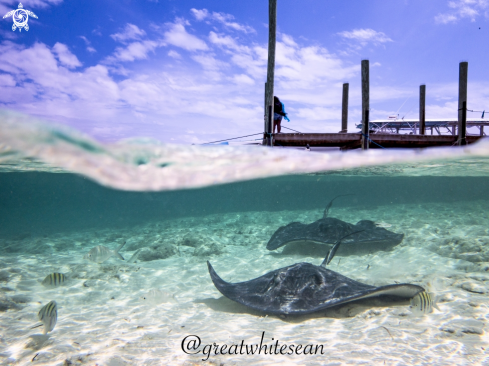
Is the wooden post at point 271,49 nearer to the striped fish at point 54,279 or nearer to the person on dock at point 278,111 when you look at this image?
the person on dock at point 278,111

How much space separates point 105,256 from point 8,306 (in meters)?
2.11

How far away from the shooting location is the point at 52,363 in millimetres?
3600

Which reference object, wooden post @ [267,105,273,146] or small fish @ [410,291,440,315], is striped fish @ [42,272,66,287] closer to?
small fish @ [410,291,440,315]

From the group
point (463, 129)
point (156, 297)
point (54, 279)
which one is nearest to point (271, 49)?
point (463, 129)

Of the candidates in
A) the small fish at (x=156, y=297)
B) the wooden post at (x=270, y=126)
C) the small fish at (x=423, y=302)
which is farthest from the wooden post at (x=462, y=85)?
the small fish at (x=156, y=297)

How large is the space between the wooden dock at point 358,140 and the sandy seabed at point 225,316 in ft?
15.4

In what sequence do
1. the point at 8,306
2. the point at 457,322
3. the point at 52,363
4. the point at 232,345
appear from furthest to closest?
the point at 8,306, the point at 457,322, the point at 232,345, the point at 52,363

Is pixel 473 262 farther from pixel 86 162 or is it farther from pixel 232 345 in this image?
pixel 86 162

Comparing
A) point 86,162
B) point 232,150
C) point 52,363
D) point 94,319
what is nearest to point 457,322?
point 52,363

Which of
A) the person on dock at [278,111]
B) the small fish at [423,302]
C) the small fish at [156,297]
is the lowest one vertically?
→ the small fish at [156,297]

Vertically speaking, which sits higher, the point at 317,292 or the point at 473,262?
the point at 317,292

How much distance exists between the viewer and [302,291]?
14.9 feet

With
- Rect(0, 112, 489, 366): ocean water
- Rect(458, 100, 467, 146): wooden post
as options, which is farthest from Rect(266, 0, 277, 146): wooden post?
Rect(458, 100, 467, 146): wooden post

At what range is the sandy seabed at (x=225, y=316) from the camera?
3.67m
